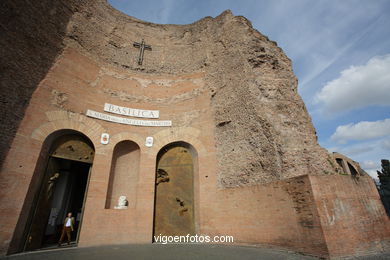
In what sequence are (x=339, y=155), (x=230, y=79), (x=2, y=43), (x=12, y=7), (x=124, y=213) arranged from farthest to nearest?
(x=339, y=155), (x=230, y=79), (x=124, y=213), (x=12, y=7), (x=2, y=43)

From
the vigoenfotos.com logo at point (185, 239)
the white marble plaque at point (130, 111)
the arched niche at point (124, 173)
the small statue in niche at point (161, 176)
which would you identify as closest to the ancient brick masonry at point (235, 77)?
the vigoenfotos.com logo at point (185, 239)

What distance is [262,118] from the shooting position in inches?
274

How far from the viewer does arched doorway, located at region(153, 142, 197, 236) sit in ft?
25.4

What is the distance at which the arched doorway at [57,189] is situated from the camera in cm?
645

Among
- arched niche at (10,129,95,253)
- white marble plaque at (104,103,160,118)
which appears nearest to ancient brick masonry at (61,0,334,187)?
white marble plaque at (104,103,160,118)

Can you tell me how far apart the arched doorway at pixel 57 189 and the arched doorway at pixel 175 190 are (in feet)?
9.17

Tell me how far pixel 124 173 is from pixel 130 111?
280 centimetres

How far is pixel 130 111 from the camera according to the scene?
9156mm

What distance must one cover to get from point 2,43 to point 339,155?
66.0ft

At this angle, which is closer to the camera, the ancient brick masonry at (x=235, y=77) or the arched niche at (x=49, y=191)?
the arched niche at (x=49, y=191)

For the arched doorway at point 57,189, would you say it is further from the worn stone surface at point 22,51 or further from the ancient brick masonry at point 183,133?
the worn stone surface at point 22,51

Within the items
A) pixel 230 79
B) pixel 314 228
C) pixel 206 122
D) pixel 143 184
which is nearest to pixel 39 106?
pixel 143 184

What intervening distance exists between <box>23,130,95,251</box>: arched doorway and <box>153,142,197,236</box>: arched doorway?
2796mm

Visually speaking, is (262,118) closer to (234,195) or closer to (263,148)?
(263,148)
